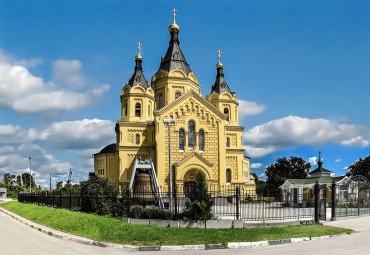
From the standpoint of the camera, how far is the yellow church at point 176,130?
40.9 metres

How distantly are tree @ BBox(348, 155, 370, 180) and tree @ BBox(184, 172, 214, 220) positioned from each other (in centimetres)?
5336

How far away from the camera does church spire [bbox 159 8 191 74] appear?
47.8 meters

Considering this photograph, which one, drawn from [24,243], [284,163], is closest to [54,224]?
[24,243]

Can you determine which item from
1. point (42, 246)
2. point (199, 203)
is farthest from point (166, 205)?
point (42, 246)

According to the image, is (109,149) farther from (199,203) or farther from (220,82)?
(199,203)

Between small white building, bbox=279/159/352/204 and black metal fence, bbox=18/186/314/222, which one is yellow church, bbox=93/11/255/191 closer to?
small white building, bbox=279/159/352/204

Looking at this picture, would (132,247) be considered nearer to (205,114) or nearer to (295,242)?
(295,242)

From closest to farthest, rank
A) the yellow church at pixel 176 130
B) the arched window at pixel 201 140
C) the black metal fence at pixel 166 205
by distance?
1. the black metal fence at pixel 166 205
2. the yellow church at pixel 176 130
3. the arched window at pixel 201 140

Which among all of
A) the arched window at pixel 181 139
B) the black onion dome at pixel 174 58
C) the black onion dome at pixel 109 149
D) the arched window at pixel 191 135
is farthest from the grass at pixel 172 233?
the black onion dome at pixel 174 58

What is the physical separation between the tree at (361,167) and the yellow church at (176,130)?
2546 centimetres

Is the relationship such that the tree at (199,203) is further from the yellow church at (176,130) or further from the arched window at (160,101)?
the arched window at (160,101)

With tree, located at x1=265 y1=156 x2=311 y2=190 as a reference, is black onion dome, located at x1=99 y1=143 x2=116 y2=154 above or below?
above

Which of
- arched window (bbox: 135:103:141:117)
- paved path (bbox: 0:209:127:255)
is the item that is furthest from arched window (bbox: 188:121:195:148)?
paved path (bbox: 0:209:127:255)

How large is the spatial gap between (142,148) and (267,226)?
89.1 feet
